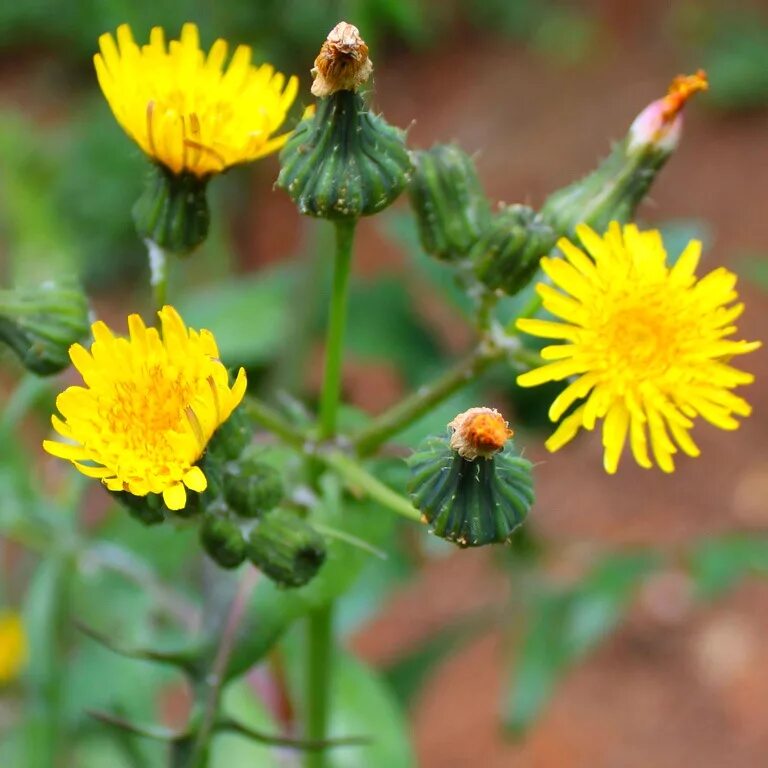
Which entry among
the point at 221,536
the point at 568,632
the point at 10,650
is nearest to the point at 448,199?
the point at 221,536

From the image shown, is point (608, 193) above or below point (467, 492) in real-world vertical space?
above

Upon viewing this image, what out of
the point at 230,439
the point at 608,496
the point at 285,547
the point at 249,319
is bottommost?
the point at 285,547

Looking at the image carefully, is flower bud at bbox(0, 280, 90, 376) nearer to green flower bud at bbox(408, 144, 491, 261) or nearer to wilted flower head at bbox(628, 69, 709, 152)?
green flower bud at bbox(408, 144, 491, 261)

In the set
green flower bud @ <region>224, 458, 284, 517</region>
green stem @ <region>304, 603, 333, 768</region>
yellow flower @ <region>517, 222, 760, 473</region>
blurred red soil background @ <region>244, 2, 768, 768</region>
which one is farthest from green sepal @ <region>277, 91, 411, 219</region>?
blurred red soil background @ <region>244, 2, 768, 768</region>

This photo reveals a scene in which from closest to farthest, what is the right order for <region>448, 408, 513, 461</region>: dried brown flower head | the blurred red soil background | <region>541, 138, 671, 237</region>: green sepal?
<region>448, 408, 513, 461</region>: dried brown flower head → <region>541, 138, 671, 237</region>: green sepal → the blurred red soil background

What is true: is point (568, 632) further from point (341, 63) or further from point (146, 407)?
point (341, 63)

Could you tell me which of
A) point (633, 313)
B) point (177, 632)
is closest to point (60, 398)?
point (633, 313)

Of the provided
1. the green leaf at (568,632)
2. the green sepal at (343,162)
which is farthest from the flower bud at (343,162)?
the green leaf at (568,632)
